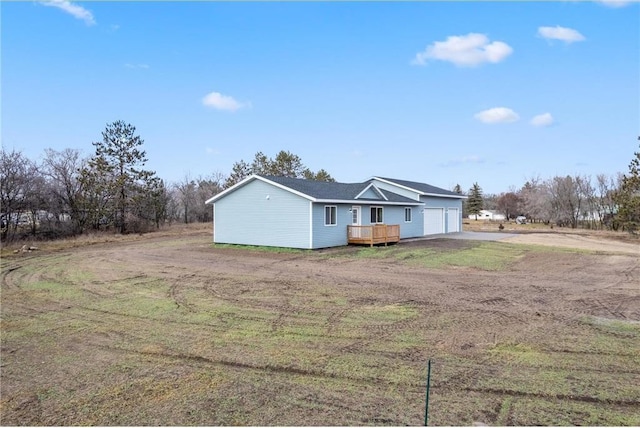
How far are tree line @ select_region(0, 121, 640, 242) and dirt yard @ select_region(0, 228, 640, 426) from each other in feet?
51.3

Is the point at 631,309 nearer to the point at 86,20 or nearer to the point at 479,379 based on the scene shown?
the point at 479,379

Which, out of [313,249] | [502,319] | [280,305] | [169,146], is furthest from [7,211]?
[502,319]

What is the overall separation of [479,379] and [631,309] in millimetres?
5210

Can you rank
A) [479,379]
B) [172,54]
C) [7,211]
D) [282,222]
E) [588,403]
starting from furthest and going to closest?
[7,211] → [282,222] → [172,54] → [479,379] → [588,403]

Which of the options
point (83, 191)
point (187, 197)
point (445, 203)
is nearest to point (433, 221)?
point (445, 203)

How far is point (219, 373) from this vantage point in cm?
453

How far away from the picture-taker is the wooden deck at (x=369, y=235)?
1995 cm

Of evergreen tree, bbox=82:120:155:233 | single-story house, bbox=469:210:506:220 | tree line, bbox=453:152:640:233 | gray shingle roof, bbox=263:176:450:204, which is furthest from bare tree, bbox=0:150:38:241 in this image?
single-story house, bbox=469:210:506:220

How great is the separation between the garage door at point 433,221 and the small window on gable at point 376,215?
19.1 ft

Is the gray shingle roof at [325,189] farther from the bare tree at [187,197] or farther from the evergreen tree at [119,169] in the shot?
the bare tree at [187,197]

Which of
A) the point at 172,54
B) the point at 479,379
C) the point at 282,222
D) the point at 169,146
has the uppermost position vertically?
the point at 172,54

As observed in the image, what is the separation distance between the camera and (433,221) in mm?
28266

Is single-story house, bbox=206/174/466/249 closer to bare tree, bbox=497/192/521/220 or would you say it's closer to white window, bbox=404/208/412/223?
white window, bbox=404/208/412/223

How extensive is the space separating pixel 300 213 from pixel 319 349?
13391mm
